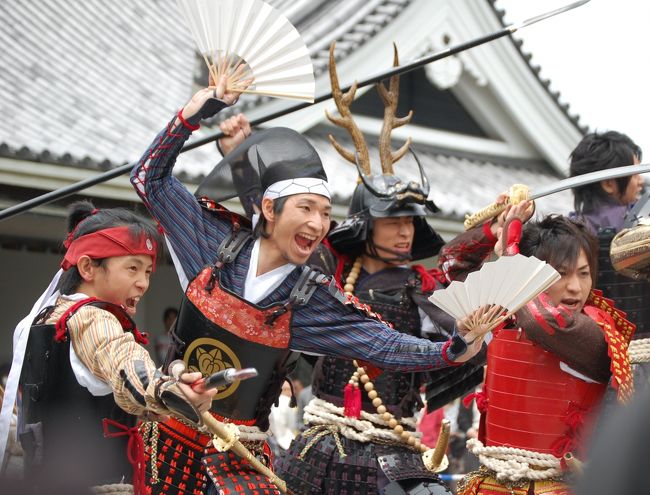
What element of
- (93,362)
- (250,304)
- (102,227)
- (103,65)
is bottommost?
(93,362)

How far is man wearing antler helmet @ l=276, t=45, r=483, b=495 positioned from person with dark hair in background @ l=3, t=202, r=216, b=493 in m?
1.26

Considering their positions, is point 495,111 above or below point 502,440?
above

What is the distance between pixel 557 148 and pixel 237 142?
880 cm

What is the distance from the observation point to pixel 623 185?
514 cm

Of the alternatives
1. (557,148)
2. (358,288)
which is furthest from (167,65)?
(358,288)

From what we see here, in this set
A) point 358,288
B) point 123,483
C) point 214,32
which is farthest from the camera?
point 358,288

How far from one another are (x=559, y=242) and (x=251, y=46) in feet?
4.42

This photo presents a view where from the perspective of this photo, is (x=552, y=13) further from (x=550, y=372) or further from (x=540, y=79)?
(x=540, y=79)

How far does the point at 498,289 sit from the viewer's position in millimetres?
3461

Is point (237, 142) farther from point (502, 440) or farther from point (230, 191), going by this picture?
point (502, 440)

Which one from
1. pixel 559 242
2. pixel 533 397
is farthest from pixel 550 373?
pixel 559 242

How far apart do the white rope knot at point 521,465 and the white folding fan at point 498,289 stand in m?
0.66

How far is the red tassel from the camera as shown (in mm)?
4809

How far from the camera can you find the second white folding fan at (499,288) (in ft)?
11.1
